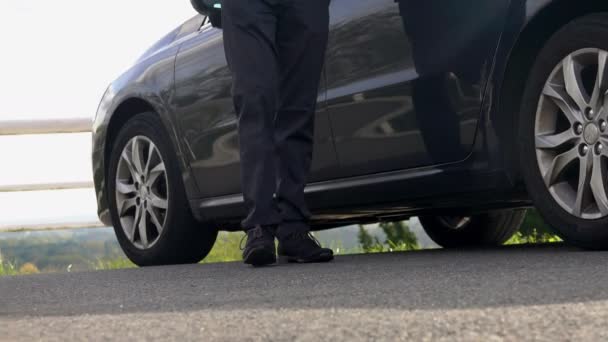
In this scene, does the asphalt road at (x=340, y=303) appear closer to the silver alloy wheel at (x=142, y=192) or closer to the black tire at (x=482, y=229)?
the silver alloy wheel at (x=142, y=192)

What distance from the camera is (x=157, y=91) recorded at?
5.95 metres

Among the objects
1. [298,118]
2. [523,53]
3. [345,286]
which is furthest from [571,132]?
[298,118]

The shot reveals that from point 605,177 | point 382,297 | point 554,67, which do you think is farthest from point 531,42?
point 382,297

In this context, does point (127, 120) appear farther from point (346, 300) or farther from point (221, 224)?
point (346, 300)

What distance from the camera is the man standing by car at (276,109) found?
4645 mm

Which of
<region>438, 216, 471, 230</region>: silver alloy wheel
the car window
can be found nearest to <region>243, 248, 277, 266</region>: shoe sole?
the car window

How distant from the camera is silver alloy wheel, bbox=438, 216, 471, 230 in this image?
6273 millimetres

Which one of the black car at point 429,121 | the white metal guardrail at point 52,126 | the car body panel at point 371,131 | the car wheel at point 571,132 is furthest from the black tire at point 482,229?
the white metal guardrail at point 52,126

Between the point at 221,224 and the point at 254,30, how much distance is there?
1438 millimetres

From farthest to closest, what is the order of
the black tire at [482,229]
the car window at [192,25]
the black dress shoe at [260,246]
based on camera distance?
the black tire at [482,229] → the car window at [192,25] → the black dress shoe at [260,246]

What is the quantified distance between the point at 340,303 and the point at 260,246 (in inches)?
59.8

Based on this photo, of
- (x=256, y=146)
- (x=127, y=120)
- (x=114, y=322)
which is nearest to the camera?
(x=114, y=322)

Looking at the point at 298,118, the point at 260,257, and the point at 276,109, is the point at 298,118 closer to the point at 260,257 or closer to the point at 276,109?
the point at 276,109

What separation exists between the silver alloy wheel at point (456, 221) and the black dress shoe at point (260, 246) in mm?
1863
